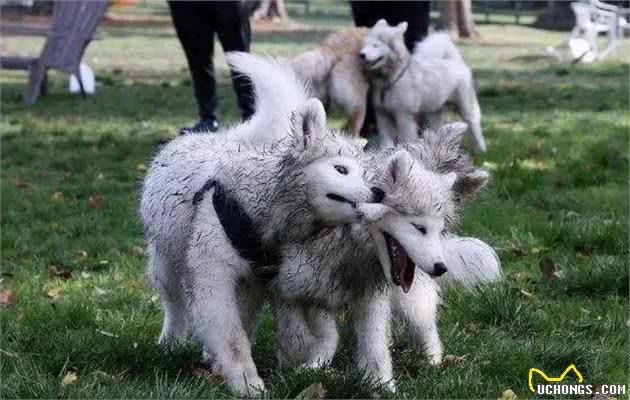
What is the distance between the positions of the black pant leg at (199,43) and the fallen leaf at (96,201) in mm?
1533

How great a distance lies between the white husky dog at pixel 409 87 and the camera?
9742mm

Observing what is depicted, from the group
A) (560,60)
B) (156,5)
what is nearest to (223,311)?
(560,60)

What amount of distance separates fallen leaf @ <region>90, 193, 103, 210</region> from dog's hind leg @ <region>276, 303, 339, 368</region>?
4.08m

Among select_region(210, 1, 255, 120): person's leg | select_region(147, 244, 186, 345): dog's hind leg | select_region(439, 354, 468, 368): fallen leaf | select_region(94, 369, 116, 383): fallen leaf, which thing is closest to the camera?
select_region(94, 369, 116, 383): fallen leaf

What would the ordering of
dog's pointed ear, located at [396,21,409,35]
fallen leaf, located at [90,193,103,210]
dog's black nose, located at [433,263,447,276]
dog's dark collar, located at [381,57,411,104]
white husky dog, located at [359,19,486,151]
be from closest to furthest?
dog's black nose, located at [433,263,447,276], fallen leaf, located at [90,193,103,210], dog's pointed ear, located at [396,21,409,35], white husky dog, located at [359,19,486,151], dog's dark collar, located at [381,57,411,104]

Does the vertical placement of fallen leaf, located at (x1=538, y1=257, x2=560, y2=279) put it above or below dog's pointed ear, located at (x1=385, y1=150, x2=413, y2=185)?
below

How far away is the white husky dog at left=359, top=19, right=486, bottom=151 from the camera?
9742 mm

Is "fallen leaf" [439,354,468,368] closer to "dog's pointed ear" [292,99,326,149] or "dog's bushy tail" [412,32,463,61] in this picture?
"dog's pointed ear" [292,99,326,149]

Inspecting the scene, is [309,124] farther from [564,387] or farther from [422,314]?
[564,387]

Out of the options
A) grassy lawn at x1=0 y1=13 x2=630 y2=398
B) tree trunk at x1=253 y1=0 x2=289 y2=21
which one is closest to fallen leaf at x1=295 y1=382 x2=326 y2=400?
grassy lawn at x1=0 y1=13 x2=630 y2=398

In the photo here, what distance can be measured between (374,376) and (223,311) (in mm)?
535

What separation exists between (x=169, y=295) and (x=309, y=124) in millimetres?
1132

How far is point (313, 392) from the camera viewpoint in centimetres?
386

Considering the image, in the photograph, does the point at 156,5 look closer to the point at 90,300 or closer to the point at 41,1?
the point at 41,1
